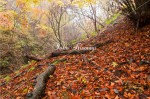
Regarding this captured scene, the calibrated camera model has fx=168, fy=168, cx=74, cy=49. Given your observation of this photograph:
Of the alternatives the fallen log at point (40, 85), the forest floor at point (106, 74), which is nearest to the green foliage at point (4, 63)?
the forest floor at point (106, 74)

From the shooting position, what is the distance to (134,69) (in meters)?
4.93

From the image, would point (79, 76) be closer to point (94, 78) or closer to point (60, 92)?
point (94, 78)

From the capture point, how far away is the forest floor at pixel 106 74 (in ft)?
13.7

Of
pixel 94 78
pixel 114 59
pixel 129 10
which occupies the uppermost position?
pixel 129 10

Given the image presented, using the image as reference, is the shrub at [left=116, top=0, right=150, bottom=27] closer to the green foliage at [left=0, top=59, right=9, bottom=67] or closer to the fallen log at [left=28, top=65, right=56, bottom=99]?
the fallen log at [left=28, top=65, right=56, bottom=99]

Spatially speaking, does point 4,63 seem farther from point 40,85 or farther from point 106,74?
point 106,74

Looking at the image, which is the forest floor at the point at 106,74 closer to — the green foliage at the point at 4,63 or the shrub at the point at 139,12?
the shrub at the point at 139,12

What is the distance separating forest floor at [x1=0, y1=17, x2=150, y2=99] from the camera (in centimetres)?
418

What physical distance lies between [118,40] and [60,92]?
12.6ft

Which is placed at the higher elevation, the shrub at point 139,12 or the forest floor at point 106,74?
the shrub at point 139,12

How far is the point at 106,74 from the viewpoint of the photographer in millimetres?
5043

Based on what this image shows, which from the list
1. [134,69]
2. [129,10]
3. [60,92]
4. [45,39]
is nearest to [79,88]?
[60,92]

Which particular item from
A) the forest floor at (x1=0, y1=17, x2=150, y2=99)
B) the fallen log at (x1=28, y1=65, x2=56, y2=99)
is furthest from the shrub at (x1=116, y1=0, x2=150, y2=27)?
the fallen log at (x1=28, y1=65, x2=56, y2=99)

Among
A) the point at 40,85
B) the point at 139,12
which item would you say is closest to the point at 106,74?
the point at 40,85
